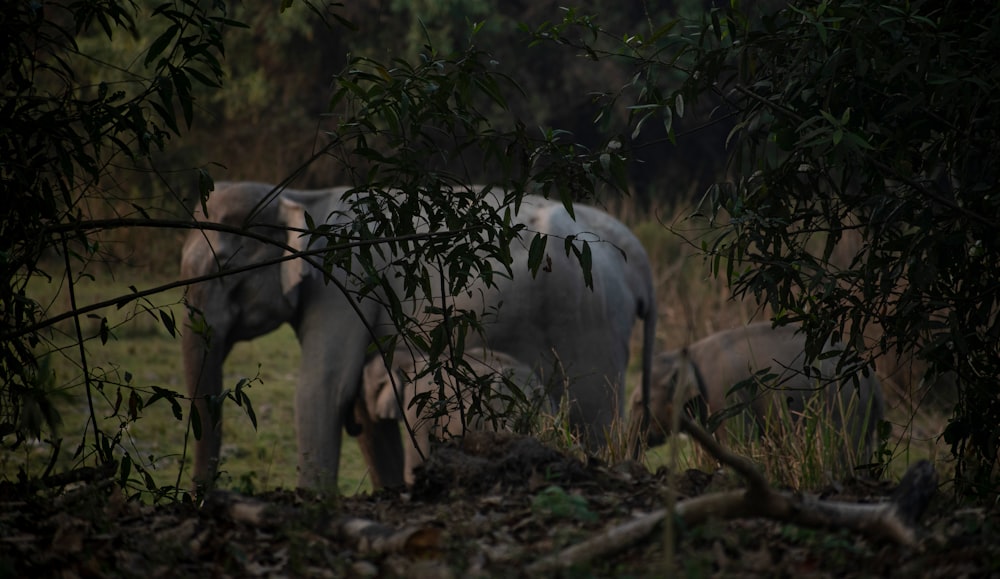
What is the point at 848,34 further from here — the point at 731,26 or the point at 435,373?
the point at 435,373

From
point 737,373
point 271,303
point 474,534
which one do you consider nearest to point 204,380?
point 271,303

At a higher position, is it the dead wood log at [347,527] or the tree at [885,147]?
the tree at [885,147]

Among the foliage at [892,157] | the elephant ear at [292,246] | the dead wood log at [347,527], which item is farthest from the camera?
the elephant ear at [292,246]

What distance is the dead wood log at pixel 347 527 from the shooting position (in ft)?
8.43

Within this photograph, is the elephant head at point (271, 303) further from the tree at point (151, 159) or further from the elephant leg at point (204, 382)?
the tree at point (151, 159)

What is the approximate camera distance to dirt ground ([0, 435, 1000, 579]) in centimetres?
240

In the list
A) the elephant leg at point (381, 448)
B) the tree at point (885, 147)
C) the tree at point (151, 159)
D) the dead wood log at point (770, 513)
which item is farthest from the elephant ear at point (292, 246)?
the dead wood log at point (770, 513)

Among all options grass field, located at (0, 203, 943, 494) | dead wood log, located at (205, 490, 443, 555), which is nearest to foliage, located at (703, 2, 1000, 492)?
dead wood log, located at (205, 490, 443, 555)

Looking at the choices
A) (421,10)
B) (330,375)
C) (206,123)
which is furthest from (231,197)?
(206,123)

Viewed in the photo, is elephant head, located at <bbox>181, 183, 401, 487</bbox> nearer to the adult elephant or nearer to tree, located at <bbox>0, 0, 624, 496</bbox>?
the adult elephant

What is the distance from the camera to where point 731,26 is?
348 centimetres

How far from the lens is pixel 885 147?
11.8 ft

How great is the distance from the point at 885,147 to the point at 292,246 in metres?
4.10

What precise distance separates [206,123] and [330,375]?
11.4m
